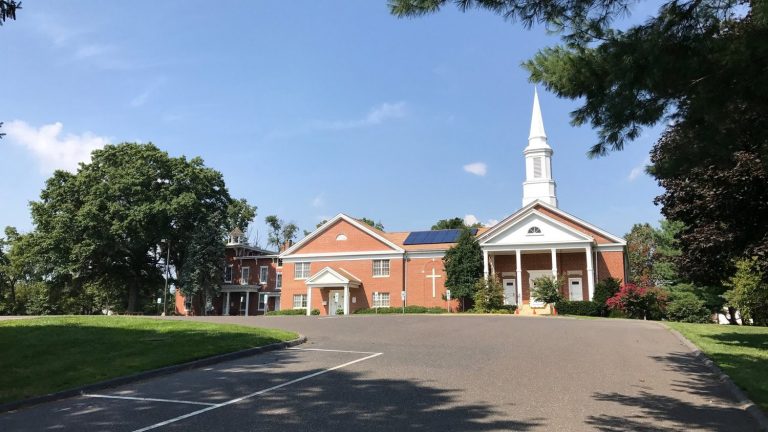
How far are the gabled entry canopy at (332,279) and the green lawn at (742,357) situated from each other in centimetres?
2800

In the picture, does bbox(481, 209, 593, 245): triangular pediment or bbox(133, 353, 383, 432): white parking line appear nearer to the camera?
bbox(133, 353, 383, 432): white parking line

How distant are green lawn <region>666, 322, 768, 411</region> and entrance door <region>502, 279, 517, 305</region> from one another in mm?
21885

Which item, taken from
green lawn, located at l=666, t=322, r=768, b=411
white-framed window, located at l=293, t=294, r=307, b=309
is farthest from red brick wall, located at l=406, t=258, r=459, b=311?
green lawn, located at l=666, t=322, r=768, b=411

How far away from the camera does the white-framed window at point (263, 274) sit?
58.2m

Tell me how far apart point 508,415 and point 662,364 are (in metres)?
6.73

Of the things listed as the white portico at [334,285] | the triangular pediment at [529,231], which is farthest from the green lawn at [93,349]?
the white portico at [334,285]

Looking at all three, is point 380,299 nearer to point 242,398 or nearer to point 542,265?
point 542,265

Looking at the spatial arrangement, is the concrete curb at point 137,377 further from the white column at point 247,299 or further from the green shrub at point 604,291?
the white column at point 247,299

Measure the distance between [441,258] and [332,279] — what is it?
8985 mm

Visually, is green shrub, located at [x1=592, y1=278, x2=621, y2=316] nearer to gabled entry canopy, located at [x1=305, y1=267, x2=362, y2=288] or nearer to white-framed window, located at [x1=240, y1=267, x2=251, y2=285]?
gabled entry canopy, located at [x1=305, y1=267, x2=362, y2=288]

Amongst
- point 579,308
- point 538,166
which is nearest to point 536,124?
point 538,166

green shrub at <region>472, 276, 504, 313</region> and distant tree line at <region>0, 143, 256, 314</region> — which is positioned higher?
distant tree line at <region>0, 143, 256, 314</region>

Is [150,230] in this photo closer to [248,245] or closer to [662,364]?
[248,245]

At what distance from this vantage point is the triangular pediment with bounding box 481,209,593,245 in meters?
40.2
